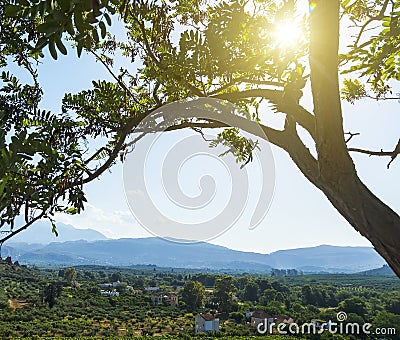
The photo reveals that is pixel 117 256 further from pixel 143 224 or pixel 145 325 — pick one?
pixel 143 224

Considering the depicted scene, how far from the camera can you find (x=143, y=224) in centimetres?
207

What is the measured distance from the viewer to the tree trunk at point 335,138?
1.28 metres

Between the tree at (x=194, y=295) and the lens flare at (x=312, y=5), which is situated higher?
the lens flare at (x=312, y=5)

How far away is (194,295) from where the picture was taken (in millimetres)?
15672

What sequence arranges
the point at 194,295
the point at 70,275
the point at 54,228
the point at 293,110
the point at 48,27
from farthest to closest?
the point at 70,275 < the point at 194,295 < the point at 54,228 < the point at 293,110 < the point at 48,27

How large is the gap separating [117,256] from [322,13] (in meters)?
90.1

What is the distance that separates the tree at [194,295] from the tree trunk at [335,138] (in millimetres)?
14726

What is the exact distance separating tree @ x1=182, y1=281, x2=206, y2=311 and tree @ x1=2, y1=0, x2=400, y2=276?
14020 mm

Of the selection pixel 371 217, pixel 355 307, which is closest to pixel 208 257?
pixel 355 307

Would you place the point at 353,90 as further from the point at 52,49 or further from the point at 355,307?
the point at 355,307

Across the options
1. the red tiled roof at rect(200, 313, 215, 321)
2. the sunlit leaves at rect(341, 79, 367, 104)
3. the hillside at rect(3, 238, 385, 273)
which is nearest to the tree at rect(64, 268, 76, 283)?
the red tiled roof at rect(200, 313, 215, 321)

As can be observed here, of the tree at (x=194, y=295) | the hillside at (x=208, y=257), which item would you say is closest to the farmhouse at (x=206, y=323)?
the tree at (x=194, y=295)

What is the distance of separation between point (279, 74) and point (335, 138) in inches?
25.5

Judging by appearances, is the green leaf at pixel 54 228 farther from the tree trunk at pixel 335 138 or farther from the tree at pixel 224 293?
the tree at pixel 224 293
